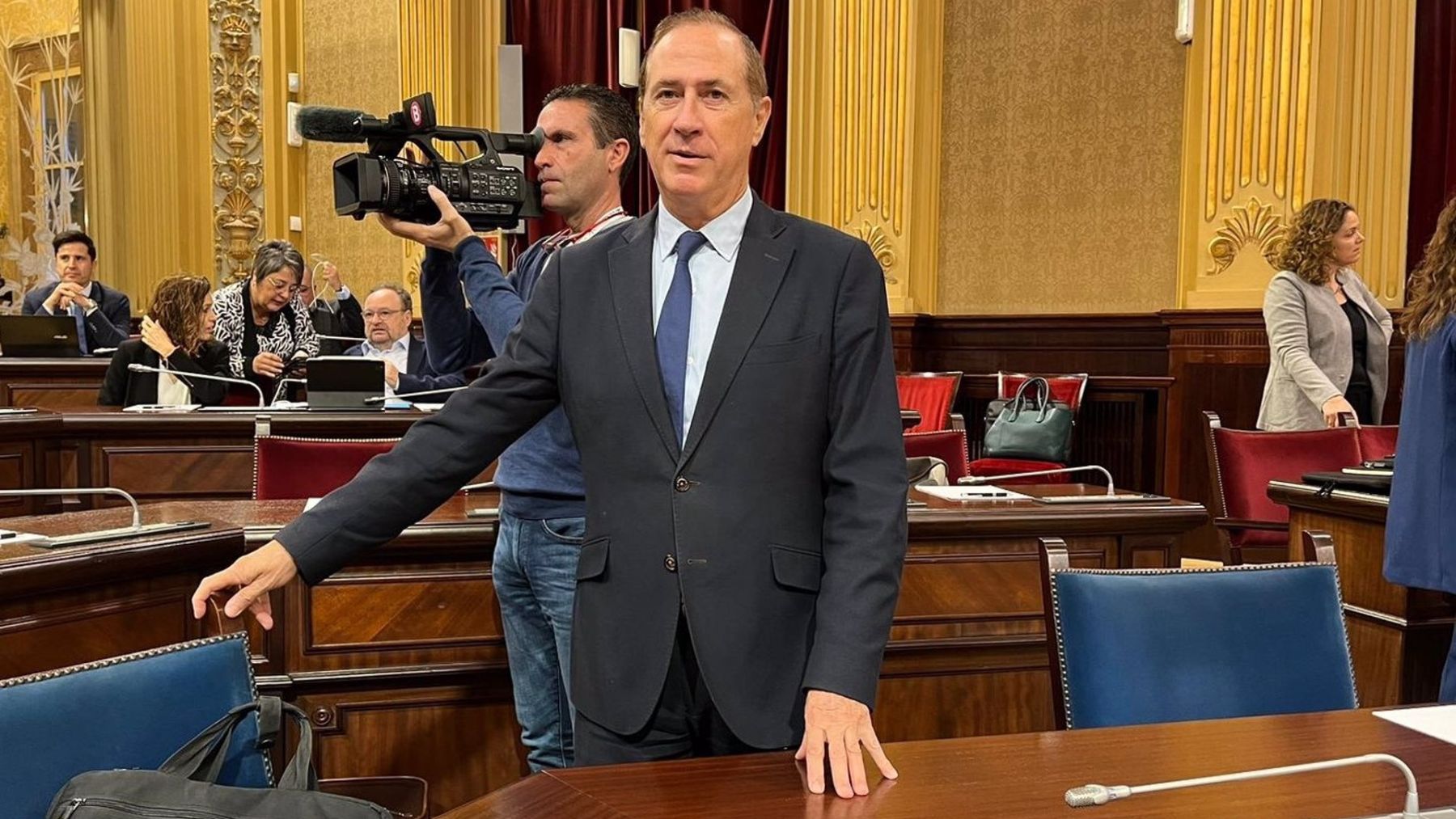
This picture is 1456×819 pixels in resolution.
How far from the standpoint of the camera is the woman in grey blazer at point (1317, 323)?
4672mm

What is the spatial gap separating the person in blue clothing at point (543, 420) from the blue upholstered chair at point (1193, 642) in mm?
667

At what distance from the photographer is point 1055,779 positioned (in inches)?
49.0

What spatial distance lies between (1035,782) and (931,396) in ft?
16.1

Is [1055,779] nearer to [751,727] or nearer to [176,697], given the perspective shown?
[751,727]

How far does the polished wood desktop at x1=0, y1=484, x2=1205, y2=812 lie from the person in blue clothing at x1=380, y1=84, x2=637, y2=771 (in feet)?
1.01

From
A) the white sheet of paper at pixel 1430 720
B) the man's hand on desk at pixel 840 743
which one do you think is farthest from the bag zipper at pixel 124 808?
the white sheet of paper at pixel 1430 720

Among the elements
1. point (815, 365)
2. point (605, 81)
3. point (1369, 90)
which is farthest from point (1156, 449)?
point (815, 365)

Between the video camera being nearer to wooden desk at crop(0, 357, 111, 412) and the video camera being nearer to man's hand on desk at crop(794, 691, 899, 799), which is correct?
man's hand on desk at crop(794, 691, 899, 799)

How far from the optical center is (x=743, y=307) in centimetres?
145

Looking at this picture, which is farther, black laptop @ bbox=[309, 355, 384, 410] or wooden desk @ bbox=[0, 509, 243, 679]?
black laptop @ bbox=[309, 355, 384, 410]

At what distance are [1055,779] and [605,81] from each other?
7.46m

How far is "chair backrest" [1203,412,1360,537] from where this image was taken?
13.0ft

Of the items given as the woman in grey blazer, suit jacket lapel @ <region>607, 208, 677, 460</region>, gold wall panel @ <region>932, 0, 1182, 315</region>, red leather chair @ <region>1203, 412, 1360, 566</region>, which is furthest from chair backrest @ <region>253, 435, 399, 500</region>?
gold wall panel @ <region>932, 0, 1182, 315</region>

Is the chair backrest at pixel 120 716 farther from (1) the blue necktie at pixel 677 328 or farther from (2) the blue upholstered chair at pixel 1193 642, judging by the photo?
(2) the blue upholstered chair at pixel 1193 642
